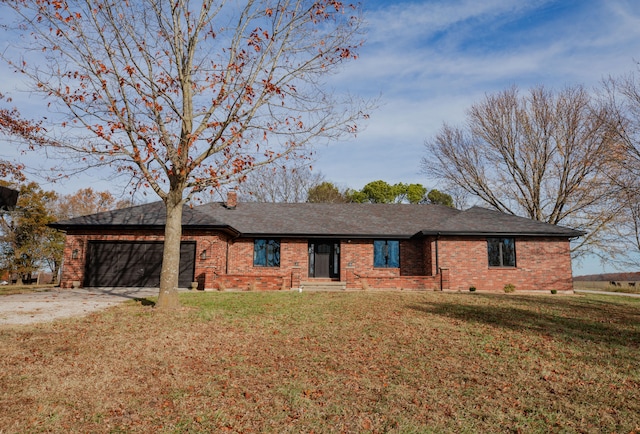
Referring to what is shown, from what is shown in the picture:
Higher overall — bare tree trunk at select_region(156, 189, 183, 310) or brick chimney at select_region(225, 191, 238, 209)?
brick chimney at select_region(225, 191, 238, 209)

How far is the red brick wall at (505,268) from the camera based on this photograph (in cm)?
1848

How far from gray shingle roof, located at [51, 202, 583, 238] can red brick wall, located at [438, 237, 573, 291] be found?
82cm

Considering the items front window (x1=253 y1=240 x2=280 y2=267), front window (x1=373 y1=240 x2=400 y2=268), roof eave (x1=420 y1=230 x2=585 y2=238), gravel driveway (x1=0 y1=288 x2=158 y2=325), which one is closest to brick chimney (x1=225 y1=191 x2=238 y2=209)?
front window (x1=253 y1=240 x2=280 y2=267)

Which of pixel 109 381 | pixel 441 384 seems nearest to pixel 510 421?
pixel 441 384

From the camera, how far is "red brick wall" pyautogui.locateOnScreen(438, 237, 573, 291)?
18.5 m

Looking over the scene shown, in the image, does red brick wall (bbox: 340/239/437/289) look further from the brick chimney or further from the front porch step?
the brick chimney

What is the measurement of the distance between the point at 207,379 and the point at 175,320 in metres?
3.88

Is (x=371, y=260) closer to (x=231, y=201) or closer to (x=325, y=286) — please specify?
(x=325, y=286)

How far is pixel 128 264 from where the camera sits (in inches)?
696

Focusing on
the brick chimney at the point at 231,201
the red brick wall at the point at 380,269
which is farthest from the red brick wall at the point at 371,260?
the brick chimney at the point at 231,201

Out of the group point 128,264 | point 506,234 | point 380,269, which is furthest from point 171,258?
point 506,234

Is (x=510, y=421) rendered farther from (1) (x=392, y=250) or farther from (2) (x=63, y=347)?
(1) (x=392, y=250)

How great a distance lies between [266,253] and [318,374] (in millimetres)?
15475

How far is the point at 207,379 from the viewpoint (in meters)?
5.01
